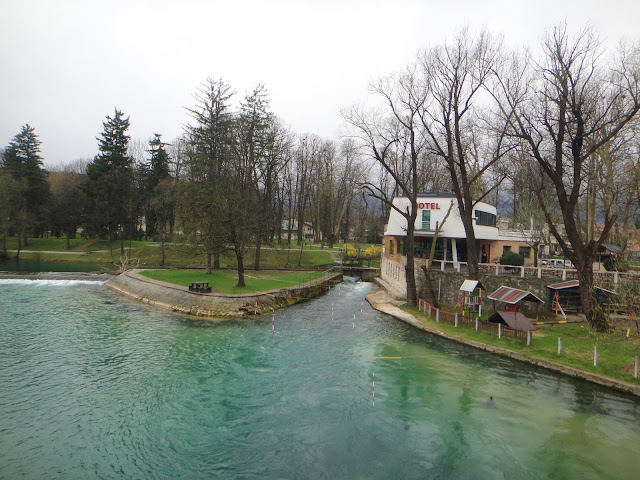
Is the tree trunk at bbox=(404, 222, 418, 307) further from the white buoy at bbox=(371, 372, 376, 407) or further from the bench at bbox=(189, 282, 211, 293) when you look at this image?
the bench at bbox=(189, 282, 211, 293)

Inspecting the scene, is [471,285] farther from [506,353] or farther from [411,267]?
[506,353]

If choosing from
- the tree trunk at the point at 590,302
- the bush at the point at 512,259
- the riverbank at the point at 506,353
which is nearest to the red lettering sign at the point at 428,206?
the bush at the point at 512,259

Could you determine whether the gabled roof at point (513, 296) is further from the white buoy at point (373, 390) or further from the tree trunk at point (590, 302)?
the white buoy at point (373, 390)

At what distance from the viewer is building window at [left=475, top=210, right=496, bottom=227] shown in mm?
36344

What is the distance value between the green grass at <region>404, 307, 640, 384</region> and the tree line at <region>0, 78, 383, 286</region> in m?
18.9

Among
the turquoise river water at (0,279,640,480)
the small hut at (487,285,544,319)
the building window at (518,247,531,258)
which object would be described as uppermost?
the building window at (518,247,531,258)

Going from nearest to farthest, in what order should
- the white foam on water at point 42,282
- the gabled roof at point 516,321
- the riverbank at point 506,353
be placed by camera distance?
the riverbank at point 506,353 < the gabled roof at point 516,321 < the white foam on water at point 42,282

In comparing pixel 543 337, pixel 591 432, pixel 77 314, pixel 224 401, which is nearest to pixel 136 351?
Answer: pixel 224 401

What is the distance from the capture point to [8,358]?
17438 millimetres

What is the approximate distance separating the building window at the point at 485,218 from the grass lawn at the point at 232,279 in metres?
17.0

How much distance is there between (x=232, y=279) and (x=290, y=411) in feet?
76.6

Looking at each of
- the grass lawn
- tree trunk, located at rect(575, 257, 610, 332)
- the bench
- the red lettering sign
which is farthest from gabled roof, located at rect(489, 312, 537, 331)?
the bench

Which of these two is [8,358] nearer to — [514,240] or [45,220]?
[514,240]

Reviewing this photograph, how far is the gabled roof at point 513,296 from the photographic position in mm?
21734
